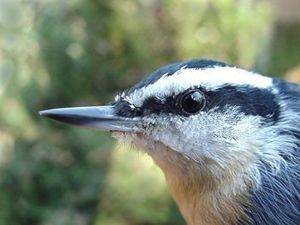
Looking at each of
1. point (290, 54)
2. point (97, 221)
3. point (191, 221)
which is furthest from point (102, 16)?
point (290, 54)

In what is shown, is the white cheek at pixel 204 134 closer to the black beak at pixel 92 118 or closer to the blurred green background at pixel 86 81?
the black beak at pixel 92 118

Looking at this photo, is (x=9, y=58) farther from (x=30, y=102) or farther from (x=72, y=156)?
(x=72, y=156)

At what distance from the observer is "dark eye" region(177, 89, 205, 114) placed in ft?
4.16

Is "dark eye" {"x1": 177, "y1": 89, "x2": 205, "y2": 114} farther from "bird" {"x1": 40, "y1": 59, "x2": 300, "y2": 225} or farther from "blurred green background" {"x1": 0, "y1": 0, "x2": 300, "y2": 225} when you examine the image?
"blurred green background" {"x1": 0, "y1": 0, "x2": 300, "y2": 225}

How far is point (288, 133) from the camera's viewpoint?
1.33m

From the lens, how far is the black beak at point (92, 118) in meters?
1.31

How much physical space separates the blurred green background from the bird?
135 cm

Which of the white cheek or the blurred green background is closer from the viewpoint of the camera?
the white cheek

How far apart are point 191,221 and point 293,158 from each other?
238mm

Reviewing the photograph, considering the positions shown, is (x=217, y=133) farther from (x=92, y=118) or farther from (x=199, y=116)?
(x=92, y=118)

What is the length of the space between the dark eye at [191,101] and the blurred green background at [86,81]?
55.3 inches

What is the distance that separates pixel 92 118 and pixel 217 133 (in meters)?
0.23

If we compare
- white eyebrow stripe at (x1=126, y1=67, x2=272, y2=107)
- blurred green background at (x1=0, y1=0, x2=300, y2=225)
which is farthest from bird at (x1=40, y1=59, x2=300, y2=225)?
blurred green background at (x1=0, y1=0, x2=300, y2=225)

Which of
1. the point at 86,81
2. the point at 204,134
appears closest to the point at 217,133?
the point at 204,134
